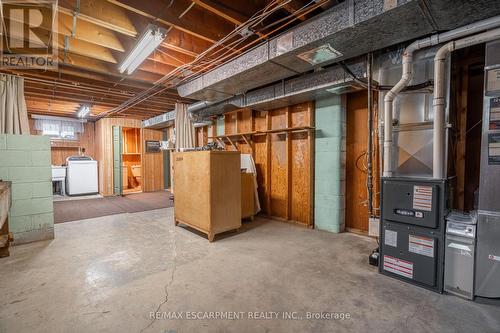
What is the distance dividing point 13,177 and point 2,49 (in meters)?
1.66

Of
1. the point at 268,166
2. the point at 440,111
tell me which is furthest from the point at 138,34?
the point at 440,111

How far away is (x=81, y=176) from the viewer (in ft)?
23.7

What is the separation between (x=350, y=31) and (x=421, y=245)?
1982 mm

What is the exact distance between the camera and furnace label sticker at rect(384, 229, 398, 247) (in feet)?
7.23

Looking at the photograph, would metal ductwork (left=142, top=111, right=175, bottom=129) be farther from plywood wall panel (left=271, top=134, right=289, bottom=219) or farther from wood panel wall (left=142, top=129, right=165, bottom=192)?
plywood wall panel (left=271, top=134, right=289, bottom=219)

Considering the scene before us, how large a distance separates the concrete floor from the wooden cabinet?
0.29 metres

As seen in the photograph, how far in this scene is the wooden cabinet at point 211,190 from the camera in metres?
3.21

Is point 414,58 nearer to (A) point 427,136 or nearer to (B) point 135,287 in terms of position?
(A) point 427,136

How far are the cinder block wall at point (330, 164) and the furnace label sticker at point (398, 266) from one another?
1.28 m

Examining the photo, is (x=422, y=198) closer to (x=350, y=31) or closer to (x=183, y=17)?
(x=350, y=31)

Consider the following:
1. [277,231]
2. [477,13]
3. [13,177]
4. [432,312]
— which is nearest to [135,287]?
[277,231]

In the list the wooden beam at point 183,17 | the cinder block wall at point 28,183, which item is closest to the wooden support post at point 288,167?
the wooden beam at point 183,17

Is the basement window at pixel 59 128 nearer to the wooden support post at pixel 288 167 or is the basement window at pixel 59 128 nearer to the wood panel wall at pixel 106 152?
the wood panel wall at pixel 106 152

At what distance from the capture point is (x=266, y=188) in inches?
180
